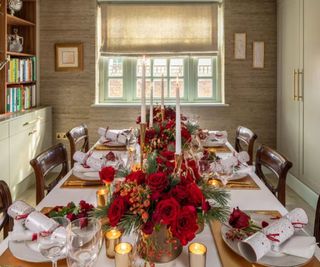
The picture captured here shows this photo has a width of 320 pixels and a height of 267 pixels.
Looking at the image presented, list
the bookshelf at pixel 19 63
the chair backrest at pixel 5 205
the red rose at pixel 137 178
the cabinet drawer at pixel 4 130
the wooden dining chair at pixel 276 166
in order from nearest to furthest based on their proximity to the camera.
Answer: the red rose at pixel 137 178
the chair backrest at pixel 5 205
the wooden dining chair at pixel 276 166
the cabinet drawer at pixel 4 130
the bookshelf at pixel 19 63

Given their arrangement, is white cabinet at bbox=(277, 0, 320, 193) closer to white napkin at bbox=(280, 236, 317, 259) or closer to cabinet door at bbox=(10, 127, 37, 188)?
white napkin at bbox=(280, 236, 317, 259)

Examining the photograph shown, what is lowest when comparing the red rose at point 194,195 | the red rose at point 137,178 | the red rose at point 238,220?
the red rose at point 238,220

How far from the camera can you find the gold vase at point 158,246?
974 mm

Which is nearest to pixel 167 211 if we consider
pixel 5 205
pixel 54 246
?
pixel 54 246

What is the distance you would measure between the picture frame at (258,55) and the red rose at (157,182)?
394 cm

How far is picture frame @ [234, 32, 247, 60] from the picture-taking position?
448 centimetres

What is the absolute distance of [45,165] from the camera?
183 centimetres

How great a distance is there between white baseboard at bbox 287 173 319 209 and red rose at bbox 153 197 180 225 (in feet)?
9.76

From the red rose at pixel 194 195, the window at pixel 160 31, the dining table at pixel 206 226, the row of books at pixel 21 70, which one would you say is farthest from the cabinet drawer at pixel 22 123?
the red rose at pixel 194 195

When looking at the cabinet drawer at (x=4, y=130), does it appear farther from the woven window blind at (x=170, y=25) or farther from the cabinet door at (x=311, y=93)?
the cabinet door at (x=311, y=93)

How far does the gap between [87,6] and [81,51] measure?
58 centimetres

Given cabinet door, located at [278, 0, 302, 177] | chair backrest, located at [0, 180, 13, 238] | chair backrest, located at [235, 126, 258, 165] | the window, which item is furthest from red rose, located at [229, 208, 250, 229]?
the window

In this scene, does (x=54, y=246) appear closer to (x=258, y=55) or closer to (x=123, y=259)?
(x=123, y=259)

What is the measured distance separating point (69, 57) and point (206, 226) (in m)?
3.77
